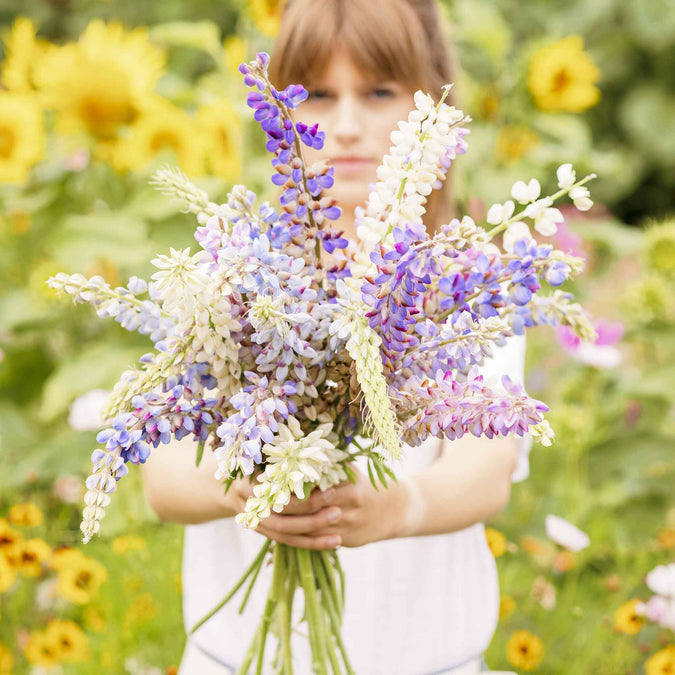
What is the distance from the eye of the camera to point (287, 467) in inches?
24.0

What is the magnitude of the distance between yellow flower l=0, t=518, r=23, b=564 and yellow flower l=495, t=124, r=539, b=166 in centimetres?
163

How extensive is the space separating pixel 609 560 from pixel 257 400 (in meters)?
1.53

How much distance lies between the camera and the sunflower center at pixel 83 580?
1.45 meters

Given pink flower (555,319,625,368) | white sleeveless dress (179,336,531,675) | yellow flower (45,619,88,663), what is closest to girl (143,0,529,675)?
white sleeveless dress (179,336,531,675)

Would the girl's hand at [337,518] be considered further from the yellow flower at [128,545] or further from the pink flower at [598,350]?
the pink flower at [598,350]

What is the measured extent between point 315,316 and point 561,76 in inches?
74.6

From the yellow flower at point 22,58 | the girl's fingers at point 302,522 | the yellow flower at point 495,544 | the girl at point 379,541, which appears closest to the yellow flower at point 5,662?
the girl at point 379,541

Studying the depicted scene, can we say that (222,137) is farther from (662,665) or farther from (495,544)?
(662,665)

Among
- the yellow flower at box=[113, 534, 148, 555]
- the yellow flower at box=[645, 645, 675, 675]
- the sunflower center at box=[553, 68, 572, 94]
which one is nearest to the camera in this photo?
the yellow flower at box=[645, 645, 675, 675]

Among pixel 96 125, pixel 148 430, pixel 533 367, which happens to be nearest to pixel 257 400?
pixel 148 430

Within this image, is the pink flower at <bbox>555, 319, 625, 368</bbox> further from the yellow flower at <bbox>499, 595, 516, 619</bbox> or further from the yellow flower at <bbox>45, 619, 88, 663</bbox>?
the yellow flower at <bbox>45, 619, 88, 663</bbox>

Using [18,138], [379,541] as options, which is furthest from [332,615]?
[18,138]

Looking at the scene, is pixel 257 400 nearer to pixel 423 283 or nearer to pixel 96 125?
pixel 423 283

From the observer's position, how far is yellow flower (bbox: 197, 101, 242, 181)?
2.09 metres
